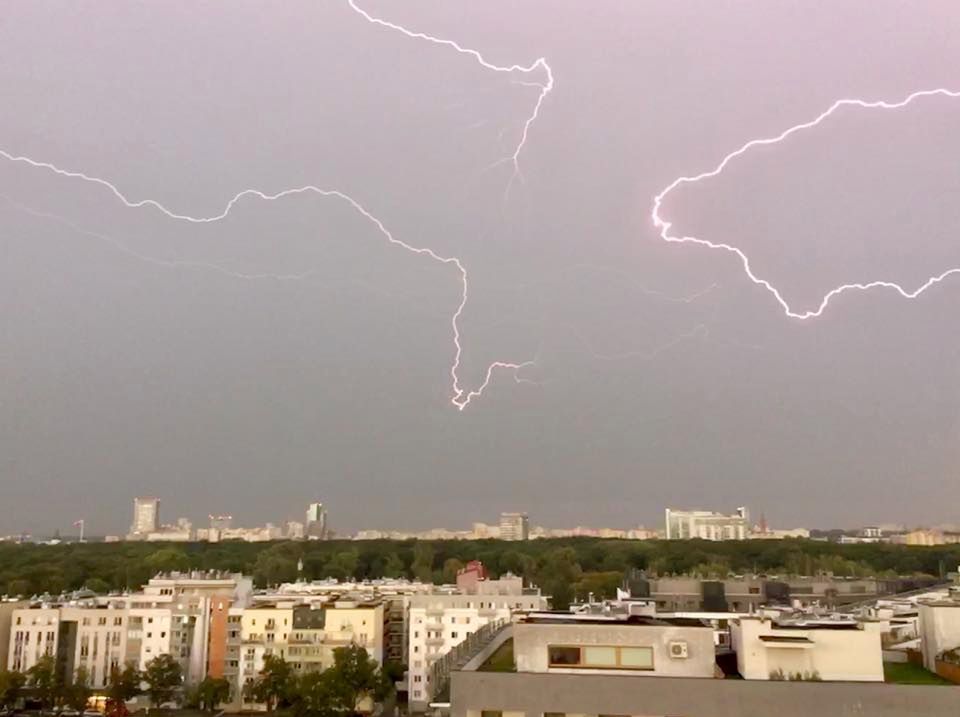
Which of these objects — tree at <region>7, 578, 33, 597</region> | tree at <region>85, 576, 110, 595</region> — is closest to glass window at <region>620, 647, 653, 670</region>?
tree at <region>7, 578, 33, 597</region>

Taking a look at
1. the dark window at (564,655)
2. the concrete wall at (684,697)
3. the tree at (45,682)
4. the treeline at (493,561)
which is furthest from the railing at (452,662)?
the treeline at (493,561)

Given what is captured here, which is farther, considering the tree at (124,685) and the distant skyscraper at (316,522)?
the distant skyscraper at (316,522)

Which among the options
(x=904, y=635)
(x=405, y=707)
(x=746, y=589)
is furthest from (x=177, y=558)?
(x=904, y=635)

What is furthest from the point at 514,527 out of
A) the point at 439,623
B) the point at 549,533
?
the point at 439,623

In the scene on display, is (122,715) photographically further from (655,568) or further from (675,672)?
(655,568)

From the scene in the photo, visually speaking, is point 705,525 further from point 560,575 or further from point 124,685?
point 124,685

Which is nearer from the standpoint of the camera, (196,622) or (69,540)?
(196,622)

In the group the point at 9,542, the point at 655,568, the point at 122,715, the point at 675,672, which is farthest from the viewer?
the point at 9,542

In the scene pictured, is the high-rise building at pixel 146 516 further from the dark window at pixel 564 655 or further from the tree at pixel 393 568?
the dark window at pixel 564 655
